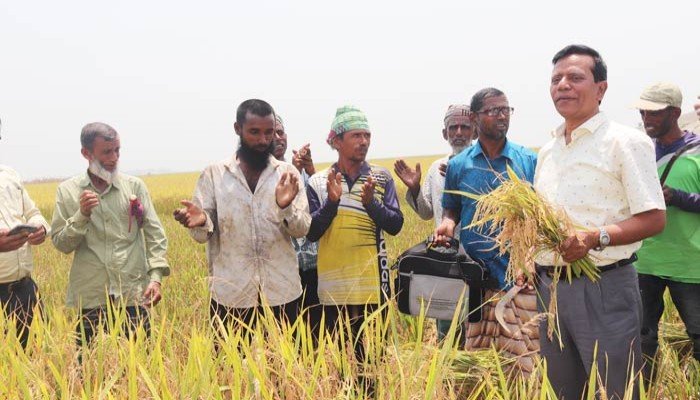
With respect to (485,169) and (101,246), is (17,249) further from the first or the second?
(485,169)

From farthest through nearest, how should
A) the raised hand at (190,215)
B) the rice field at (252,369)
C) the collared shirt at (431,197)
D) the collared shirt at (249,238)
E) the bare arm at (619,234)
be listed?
the collared shirt at (431,197) < the collared shirt at (249,238) < the raised hand at (190,215) < the bare arm at (619,234) < the rice field at (252,369)

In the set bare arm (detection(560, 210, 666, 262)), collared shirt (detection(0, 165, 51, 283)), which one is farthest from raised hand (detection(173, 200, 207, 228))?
bare arm (detection(560, 210, 666, 262))

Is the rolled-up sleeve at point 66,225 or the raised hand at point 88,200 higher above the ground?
the raised hand at point 88,200

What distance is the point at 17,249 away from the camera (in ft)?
9.78

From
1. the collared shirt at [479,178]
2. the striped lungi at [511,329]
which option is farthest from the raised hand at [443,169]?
the striped lungi at [511,329]

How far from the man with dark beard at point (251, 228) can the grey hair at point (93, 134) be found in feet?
2.25

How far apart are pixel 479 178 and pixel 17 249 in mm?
2642

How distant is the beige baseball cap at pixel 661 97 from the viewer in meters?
2.97

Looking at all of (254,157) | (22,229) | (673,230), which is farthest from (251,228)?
(673,230)

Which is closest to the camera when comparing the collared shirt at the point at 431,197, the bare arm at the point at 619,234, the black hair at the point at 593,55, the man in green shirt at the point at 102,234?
the bare arm at the point at 619,234

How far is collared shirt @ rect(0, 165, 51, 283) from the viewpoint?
2.99m

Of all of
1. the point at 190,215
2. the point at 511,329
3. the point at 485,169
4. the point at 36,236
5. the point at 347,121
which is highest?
the point at 347,121

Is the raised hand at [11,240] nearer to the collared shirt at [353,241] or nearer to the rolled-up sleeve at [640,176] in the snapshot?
the collared shirt at [353,241]

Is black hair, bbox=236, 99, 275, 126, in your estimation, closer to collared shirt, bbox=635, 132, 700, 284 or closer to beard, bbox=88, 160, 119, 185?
beard, bbox=88, 160, 119, 185
